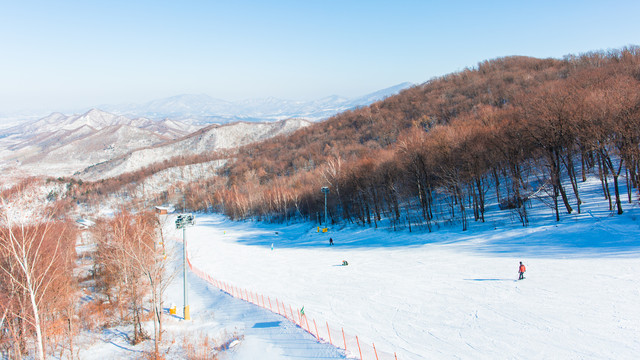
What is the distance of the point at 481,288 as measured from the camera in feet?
56.1

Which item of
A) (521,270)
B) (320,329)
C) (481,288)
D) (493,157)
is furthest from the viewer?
(493,157)

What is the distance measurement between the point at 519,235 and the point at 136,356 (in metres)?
28.5

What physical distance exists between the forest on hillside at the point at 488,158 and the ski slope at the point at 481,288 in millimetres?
4367

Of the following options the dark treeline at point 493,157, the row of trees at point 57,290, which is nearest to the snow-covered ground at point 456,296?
the row of trees at point 57,290

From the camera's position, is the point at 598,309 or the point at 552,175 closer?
the point at 598,309

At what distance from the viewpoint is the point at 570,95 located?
2823cm

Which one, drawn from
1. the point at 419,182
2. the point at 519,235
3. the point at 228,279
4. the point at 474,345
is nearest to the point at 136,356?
the point at 228,279

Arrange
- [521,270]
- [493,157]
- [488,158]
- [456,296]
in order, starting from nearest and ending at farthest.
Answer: [456,296], [521,270], [493,157], [488,158]

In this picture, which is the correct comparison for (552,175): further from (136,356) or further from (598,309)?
(136,356)

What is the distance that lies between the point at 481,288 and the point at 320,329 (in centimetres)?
940

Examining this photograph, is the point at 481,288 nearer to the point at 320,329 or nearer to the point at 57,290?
the point at 320,329

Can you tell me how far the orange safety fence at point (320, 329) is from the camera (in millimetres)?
11859

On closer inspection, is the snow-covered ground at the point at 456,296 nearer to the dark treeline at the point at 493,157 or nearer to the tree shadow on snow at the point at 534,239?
the tree shadow on snow at the point at 534,239

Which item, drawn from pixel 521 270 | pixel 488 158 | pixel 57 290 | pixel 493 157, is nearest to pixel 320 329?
pixel 521 270
